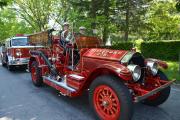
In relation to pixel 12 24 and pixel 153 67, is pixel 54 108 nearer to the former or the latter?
pixel 153 67

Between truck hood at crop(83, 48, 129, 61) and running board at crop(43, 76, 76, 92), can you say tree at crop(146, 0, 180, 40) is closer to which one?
running board at crop(43, 76, 76, 92)

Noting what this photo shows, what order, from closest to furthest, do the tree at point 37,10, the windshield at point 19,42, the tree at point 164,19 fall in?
the windshield at point 19,42 → the tree at point 164,19 → the tree at point 37,10

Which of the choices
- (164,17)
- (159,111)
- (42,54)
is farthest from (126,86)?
(164,17)

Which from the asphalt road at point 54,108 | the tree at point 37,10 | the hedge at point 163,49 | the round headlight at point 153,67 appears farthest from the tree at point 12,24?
the round headlight at point 153,67

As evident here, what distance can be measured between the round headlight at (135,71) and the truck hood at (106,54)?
0.95 feet

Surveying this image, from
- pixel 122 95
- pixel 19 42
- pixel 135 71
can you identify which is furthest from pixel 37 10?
pixel 122 95

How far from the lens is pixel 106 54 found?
235 inches

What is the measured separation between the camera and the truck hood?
18.6ft

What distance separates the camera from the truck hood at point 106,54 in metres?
5.67

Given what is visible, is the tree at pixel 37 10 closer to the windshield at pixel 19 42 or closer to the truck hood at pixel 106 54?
the windshield at pixel 19 42

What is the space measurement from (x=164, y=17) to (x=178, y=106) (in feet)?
86.2

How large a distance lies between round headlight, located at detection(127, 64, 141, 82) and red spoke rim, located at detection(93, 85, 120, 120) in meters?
0.57

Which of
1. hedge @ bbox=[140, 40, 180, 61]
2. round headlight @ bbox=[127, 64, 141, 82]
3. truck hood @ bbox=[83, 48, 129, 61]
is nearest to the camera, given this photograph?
round headlight @ bbox=[127, 64, 141, 82]

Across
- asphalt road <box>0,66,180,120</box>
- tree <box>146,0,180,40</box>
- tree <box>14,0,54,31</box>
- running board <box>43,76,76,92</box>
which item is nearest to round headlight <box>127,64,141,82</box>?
asphalt road <box>0,66,180,120</box>
